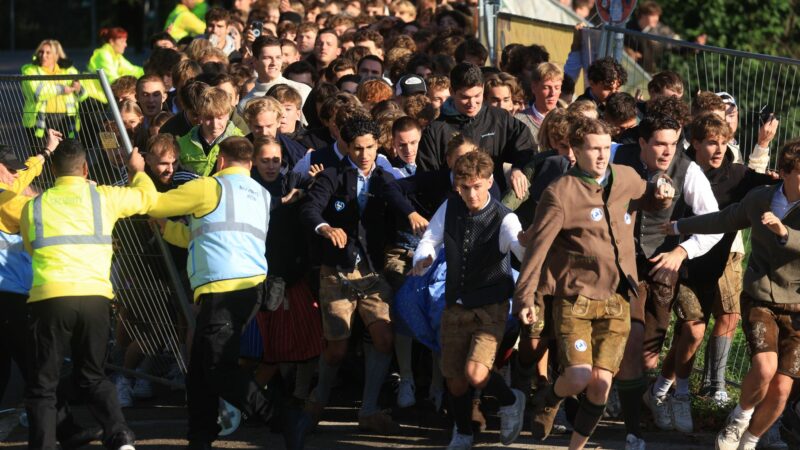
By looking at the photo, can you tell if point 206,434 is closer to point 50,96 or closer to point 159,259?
point 159,259

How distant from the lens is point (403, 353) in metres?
8.98

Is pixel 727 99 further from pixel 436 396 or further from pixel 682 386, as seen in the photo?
pixel 436 396

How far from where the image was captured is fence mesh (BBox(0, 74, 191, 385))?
8.76 metres

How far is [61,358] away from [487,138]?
311cm

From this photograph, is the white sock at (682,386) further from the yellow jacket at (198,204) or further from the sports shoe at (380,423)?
the yellow jacket at (198,204)

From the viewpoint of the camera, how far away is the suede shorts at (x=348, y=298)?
338 inches

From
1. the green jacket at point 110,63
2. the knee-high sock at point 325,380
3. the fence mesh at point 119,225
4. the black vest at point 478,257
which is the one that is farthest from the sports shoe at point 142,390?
the green jacket at point 110,63

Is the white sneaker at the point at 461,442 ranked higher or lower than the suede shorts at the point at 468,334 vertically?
lower

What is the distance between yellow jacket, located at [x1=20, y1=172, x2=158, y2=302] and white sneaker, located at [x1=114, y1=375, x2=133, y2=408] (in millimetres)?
1817

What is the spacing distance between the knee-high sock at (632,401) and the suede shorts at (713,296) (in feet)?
2.91

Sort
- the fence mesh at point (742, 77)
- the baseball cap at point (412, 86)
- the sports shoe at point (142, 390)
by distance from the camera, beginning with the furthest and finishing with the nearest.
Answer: the baseball cap at point (412, 86) → the fence mesh at point (742, 77) → the sports shoe at point (142, 390)

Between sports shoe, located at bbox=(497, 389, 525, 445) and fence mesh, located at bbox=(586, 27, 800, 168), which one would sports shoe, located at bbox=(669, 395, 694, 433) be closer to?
sports shoe, located at bbox=(497, 389, 525, 445)

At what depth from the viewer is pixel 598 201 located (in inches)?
297

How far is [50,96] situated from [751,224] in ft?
14.8
